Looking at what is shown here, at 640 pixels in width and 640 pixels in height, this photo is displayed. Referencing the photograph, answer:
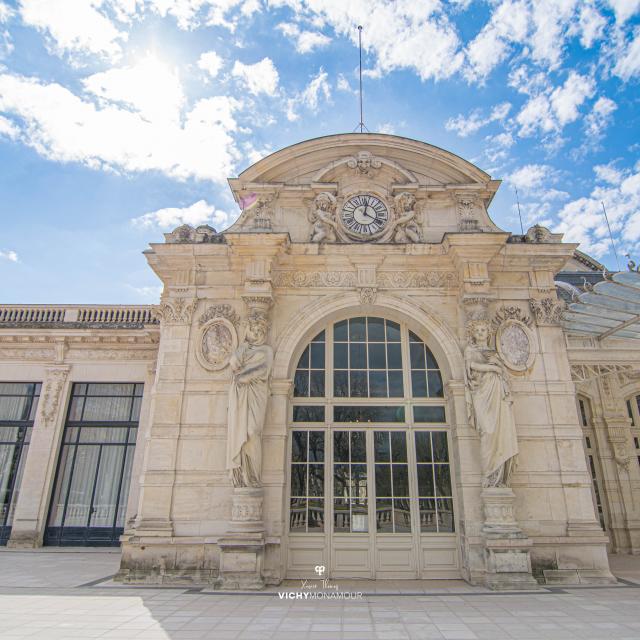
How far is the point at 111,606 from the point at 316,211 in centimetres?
704

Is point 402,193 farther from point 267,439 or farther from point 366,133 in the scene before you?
point 267,439

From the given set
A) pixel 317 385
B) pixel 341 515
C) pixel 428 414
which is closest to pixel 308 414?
pixel 317 385

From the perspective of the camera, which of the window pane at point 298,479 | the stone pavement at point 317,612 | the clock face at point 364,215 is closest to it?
the stone pavement at point 317,612

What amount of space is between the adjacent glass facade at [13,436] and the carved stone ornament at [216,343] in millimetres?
8072

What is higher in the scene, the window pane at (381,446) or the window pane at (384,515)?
the window pane at (381,446)

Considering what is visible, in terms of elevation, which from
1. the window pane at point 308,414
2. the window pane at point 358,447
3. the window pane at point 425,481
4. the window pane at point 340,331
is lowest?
the window pane at point 425,481

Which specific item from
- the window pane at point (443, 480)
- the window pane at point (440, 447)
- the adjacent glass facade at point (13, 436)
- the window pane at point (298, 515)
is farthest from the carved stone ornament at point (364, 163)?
the adjacent glass facade at point (13, 436)

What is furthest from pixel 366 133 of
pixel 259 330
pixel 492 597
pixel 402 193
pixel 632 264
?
pixel 492 597

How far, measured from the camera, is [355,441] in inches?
322

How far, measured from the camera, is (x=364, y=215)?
9109 millimetres

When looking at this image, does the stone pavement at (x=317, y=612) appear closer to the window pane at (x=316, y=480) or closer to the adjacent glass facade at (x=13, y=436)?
the window pane at (x=316, y=480)

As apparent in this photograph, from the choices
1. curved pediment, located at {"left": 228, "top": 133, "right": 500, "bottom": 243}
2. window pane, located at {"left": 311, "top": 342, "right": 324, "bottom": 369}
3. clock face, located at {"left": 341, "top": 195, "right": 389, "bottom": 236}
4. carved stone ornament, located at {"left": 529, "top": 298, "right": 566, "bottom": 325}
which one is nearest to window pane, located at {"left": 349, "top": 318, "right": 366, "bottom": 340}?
window pane, located at {"left": 311, "top": 342, "right": 324, "bottom": 369}

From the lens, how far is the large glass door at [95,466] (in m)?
12.3

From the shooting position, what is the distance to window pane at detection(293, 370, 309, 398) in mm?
8461
